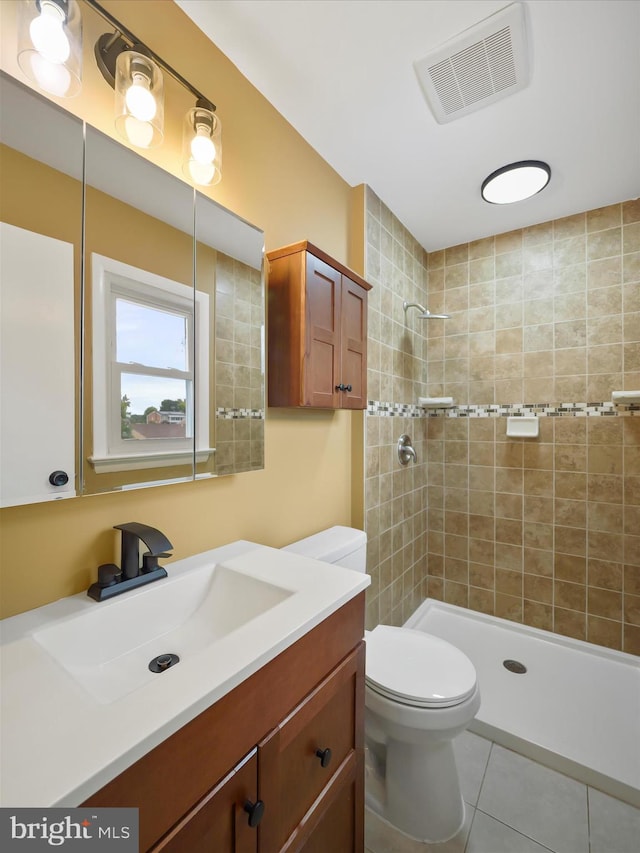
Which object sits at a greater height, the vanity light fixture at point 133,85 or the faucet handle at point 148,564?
the vanity light fixture at point 133,85

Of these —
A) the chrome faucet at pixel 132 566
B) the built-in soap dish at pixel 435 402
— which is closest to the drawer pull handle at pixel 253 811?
the chrome faucet at pixel 132 566

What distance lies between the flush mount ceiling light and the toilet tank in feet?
5.92

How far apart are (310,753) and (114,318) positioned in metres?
1.07

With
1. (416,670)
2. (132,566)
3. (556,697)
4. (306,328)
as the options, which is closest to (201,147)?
(306,328)

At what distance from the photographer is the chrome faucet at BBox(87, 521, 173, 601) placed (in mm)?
854

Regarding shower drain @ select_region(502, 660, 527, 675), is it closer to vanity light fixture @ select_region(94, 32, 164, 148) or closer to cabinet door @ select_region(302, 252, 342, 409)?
cabinet door @ select_region(302, 252, 342, 409)

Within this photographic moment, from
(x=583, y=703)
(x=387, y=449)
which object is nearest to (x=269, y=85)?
(x=387, y=449)

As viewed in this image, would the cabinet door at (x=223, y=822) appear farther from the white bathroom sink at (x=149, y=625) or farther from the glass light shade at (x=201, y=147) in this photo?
the glass light shade at (x=201, y=147)

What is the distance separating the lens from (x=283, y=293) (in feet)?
4.60

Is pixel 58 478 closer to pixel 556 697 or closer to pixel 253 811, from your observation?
pixel 253 811

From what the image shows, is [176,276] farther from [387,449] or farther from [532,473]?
[532,473]

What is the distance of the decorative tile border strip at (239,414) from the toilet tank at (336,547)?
50 cm

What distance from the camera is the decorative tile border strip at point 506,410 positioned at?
2.08 meters

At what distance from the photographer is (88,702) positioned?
1.83 ft
